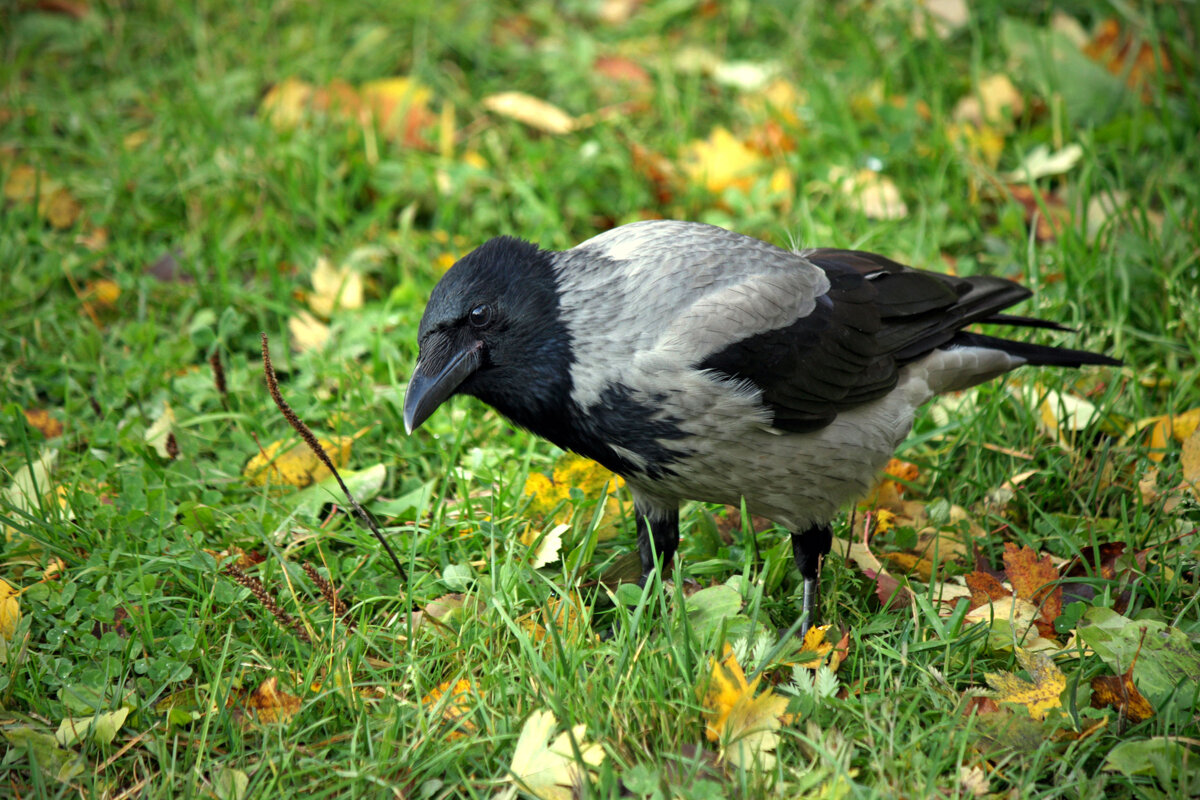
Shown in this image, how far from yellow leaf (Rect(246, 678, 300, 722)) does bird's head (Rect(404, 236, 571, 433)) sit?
0.80 metres

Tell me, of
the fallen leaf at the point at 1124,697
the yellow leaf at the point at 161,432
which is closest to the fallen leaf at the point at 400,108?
the yellow leaf at the point at 161,432

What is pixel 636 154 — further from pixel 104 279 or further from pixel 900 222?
pixel 104 279

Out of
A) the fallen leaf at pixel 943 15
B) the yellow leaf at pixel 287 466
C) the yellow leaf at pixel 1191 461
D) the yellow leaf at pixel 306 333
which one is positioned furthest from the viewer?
the fallen leaf at pixel 943 15

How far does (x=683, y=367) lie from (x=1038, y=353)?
140 centimetres

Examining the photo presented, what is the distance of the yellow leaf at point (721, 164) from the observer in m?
5.12

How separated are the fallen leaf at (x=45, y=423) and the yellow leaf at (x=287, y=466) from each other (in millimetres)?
751

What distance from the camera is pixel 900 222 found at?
480 cm

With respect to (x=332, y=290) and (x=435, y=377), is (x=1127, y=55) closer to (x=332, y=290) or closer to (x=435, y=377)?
(x=332, y=290)

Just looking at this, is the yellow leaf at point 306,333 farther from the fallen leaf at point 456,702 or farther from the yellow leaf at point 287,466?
the fallen leaf at point 456,702

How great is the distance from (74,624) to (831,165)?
155 inches

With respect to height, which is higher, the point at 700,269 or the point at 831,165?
the point at 700,269

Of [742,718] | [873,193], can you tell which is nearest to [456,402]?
[742,718]

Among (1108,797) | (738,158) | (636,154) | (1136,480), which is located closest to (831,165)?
(738,158)

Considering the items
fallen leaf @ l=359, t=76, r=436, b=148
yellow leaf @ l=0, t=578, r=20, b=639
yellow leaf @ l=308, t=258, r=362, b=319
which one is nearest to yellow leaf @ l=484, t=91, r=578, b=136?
fallen leaf @ l=359, t=76, r=436, b=148
